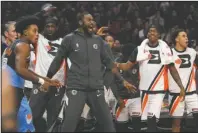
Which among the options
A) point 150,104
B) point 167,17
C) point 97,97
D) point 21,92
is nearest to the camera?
point 21,92

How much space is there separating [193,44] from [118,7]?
184 inches

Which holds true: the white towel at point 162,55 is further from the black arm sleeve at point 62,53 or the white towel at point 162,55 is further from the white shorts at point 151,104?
the black arm sleeve at point 62,53

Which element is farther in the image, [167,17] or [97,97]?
[167,17]

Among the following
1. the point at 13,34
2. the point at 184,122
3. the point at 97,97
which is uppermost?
the point at 13,34

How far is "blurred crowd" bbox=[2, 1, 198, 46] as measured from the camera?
15.6m

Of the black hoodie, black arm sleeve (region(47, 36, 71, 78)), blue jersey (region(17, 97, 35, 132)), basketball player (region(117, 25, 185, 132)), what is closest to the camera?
blue jersey (region(17, 97, 35, 132))

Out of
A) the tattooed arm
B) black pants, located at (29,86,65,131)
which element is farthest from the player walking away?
the tattooed arm

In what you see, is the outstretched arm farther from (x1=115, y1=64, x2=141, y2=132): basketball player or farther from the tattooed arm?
(x1=115, y1=64, x2=141, y2=132): basketball player

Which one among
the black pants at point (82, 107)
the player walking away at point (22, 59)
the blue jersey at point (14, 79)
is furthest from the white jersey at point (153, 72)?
the blue jersey at point (14, 79)

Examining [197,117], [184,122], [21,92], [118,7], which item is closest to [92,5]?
[118,7]

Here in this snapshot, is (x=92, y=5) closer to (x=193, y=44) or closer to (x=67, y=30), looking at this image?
(x=67, y=30)

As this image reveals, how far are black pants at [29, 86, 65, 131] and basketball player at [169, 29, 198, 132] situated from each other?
193cm

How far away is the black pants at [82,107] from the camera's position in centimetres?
771

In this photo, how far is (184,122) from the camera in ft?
36.2
